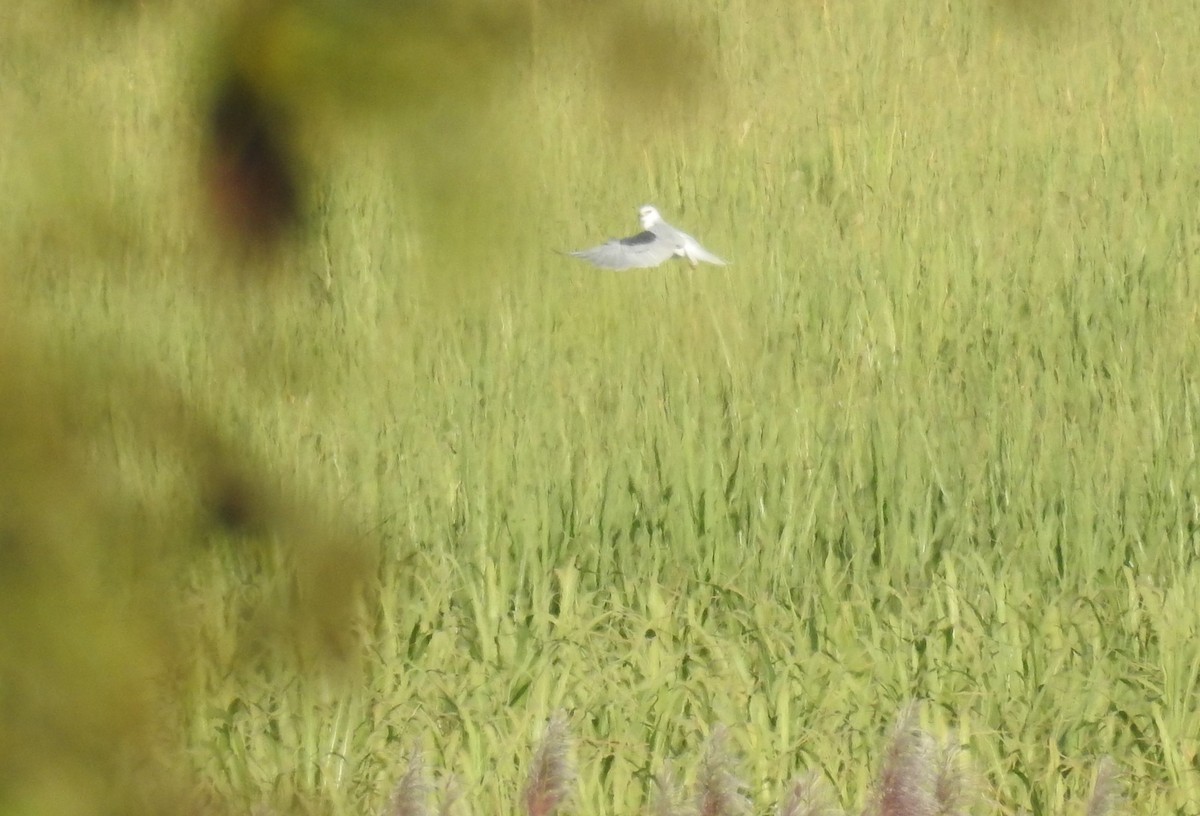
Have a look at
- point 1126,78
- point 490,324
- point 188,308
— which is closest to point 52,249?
point 188,308

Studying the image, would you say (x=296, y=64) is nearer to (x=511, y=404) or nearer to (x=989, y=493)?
(x=989, y=493)

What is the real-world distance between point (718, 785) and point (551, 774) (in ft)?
0.57

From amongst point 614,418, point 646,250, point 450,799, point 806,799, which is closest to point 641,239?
point 646,250

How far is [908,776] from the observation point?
5.60ft

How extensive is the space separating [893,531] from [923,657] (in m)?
0.49

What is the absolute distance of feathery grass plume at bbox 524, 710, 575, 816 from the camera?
1.74 meters

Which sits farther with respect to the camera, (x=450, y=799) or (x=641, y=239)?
(x=641, y=239)

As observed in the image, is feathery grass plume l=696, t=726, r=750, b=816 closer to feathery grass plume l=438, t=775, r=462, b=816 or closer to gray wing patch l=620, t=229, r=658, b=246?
feathery grass plume l=438, t=775, r=462, b=816

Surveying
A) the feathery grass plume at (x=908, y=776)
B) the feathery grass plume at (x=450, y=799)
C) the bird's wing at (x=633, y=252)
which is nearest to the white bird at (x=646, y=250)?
the bird's wing at (x=633, y=252)

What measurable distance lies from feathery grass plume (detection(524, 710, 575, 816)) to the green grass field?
0.63ft

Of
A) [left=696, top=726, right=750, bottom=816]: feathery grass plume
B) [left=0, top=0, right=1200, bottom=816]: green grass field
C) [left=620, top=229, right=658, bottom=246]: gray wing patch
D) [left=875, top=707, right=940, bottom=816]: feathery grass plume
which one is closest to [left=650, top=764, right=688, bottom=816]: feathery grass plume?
[left=696, top=726, right=750, bottom=816]: feathery grass plume

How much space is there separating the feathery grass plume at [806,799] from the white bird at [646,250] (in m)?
2.53

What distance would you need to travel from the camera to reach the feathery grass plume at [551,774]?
1.74m

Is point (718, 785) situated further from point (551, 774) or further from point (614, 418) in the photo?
point (614, 418)
